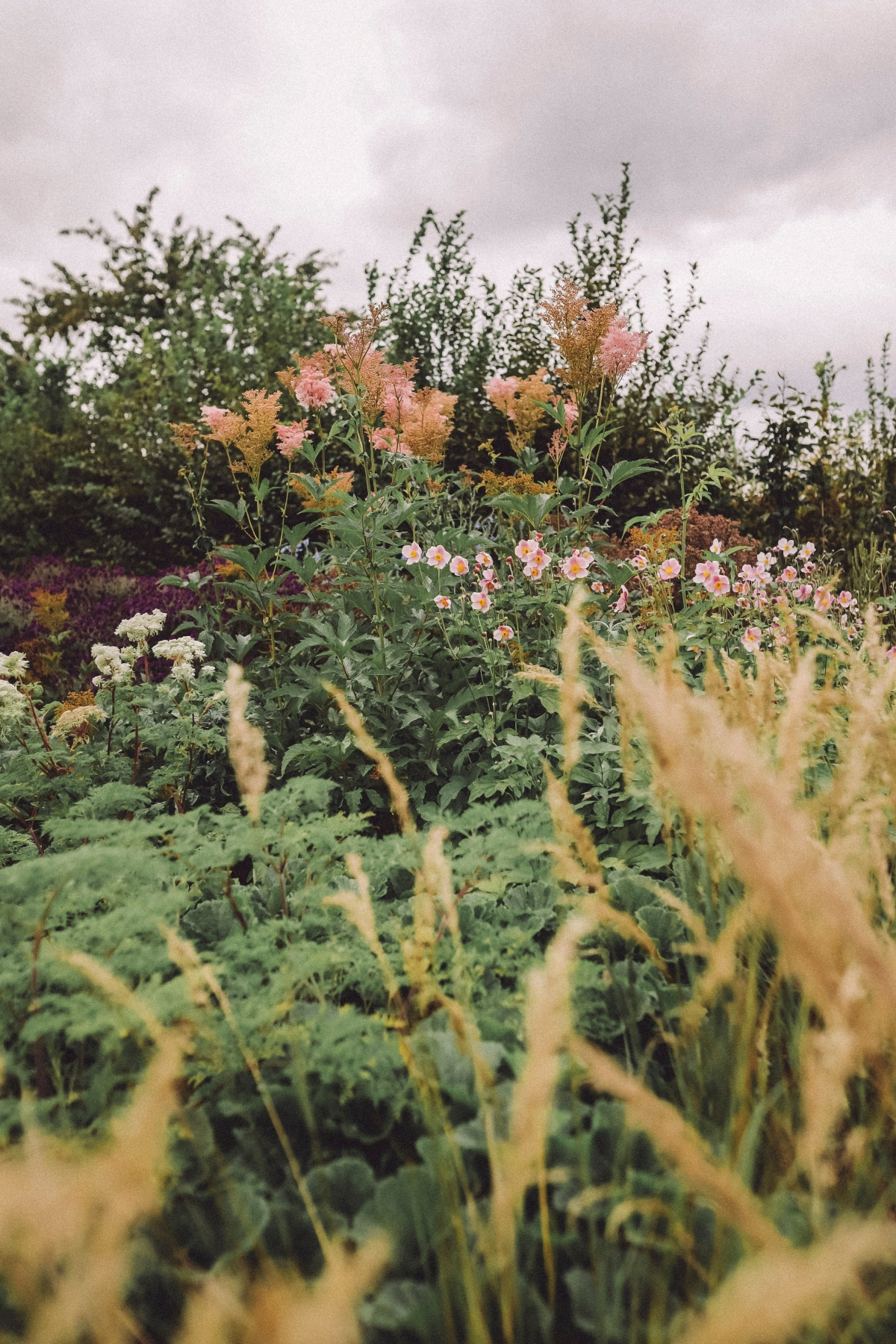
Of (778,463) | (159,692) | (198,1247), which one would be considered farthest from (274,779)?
(778,463)

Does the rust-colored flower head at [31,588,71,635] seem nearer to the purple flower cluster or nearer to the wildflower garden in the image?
the purple flower cluster

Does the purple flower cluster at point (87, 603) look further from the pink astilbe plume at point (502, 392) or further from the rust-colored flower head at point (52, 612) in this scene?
the pink astilbe plume at point (502, 392)

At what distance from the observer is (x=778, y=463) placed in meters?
7.41

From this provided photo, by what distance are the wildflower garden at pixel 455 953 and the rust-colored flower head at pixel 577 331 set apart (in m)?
0.01

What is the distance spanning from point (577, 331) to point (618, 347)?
1.03 ft

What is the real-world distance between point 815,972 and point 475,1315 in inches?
17.6

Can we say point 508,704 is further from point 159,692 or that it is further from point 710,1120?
point 710,1120

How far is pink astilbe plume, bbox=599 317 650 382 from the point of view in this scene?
3150mm

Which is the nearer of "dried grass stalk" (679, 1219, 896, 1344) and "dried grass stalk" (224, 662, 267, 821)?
"dried grass stalk" (679, 1219, 896, 1344)

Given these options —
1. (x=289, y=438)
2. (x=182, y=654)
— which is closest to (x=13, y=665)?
(x=182, y=654)

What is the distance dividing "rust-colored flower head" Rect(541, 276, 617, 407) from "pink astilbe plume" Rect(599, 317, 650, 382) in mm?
84

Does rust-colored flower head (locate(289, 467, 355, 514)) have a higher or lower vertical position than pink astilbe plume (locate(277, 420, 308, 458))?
lower

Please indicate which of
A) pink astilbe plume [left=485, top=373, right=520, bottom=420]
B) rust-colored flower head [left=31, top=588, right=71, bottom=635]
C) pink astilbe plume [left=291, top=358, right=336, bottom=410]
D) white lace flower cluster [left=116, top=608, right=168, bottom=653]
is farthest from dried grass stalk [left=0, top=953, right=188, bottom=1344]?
rust-colored flower head [left=31, top=588, right=71, bottom=635]

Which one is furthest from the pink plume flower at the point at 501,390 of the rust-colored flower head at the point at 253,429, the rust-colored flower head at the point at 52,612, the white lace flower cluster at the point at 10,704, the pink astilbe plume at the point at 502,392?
the rust-colored flower head at the point at 52,612
